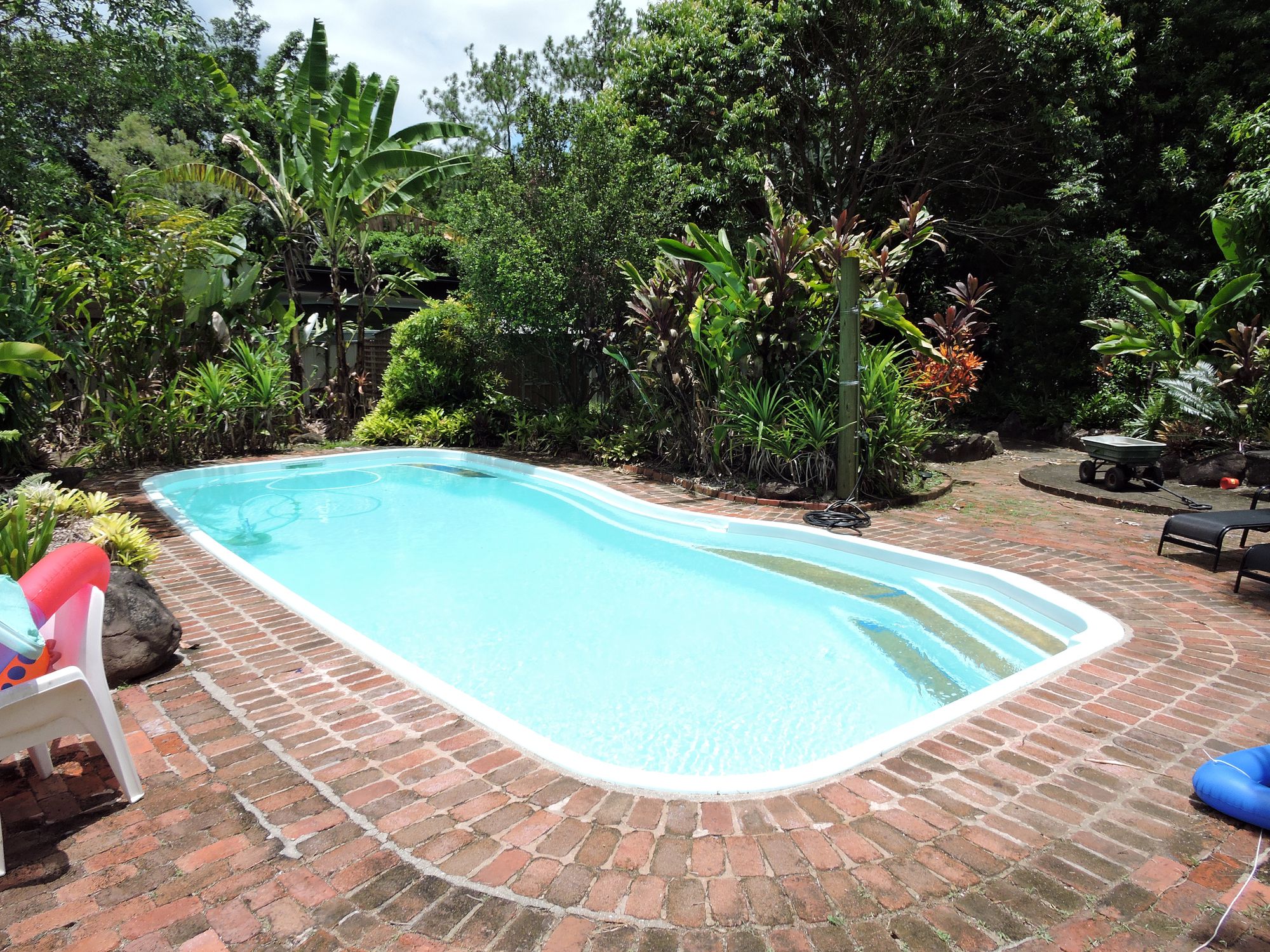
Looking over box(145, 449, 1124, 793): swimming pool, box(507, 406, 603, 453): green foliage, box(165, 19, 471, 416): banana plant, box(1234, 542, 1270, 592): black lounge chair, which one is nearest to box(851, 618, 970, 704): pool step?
box(145, 449, 1124, 793): swimming pool

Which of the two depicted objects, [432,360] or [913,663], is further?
[432,360]

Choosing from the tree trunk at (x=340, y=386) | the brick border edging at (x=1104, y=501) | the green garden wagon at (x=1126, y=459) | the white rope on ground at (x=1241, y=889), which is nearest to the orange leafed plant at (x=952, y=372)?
the brick border edging at (x=1104, y=501)

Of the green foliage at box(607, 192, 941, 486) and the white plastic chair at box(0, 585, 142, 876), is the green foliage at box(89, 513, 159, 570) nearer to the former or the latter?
the white plastic chair at box(0, 585, 142, 876)

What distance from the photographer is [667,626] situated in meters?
5.76

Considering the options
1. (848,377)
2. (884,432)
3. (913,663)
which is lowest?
(913,663)

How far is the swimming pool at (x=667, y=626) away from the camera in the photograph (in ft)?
13.0

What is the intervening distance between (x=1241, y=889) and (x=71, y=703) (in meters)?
3.90

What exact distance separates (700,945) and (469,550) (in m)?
6.15

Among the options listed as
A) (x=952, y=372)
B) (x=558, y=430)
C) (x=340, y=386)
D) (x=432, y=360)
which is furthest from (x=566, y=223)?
(x=952, y=372)

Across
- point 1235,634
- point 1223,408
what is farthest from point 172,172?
point 1223,408

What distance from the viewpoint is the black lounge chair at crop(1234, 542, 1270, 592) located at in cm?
497

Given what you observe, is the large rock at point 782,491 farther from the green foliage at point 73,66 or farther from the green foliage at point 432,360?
the green foliage at point 73,66

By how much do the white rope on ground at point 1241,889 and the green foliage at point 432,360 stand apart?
13.2 metres

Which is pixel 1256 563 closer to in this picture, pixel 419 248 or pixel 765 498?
pixel 765 498
